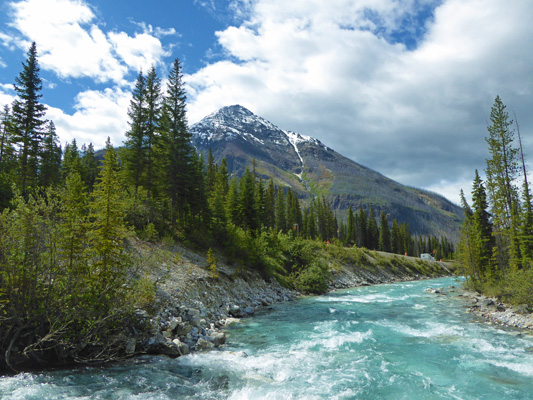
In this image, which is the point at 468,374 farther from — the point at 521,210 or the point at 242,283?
the point at 521,210

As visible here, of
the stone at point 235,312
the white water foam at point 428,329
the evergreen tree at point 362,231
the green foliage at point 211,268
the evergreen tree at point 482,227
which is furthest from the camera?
the evergreen tree at point 362,231

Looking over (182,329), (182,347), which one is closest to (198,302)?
(182,329)

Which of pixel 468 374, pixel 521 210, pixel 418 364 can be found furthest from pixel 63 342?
A: pixel 521 210

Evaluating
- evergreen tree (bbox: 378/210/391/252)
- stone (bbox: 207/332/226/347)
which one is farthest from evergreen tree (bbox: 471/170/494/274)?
evergreen tree (bbox: 378/210/391/252)

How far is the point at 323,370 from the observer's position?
1152 centimetres

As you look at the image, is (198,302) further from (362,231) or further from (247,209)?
(362,231)

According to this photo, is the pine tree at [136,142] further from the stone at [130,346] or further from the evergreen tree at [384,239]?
the evergreen tree at [384,239]

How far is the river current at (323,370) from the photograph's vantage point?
30.4ft

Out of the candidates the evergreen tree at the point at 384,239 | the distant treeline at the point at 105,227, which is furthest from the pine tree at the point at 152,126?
the evergreen tree at the point at 384,239

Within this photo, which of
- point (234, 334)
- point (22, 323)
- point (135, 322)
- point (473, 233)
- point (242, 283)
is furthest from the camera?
point (473, 233)

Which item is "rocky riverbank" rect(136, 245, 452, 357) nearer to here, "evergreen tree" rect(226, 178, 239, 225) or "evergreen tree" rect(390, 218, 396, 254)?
"evergreen tree" rect(226, 178, 239, 225)

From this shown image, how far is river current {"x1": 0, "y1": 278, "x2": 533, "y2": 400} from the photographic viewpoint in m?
9.27

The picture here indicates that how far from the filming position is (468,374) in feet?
36.9

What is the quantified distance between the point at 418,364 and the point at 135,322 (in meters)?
11.6
